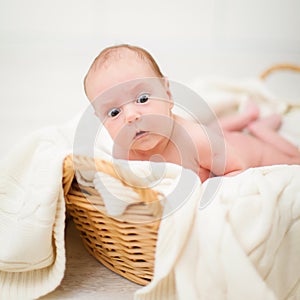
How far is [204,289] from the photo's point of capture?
79 cm

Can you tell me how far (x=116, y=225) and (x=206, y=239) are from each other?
0.64 feet

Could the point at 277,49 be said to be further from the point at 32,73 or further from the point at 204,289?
the point at 204,289

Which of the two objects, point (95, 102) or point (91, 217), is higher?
point (95, 102)

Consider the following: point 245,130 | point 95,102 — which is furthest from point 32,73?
point 95,102

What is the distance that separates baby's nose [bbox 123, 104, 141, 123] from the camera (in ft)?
3.13

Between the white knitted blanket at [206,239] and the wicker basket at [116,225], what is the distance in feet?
0.11

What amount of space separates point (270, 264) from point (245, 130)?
0.78 meters

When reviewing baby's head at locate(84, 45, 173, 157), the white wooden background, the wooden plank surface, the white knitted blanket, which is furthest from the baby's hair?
the white wooden background

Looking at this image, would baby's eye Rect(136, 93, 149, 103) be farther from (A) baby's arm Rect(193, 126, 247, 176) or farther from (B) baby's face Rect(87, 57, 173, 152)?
(A) baby's arm Rect(193, 126, 247, 176)

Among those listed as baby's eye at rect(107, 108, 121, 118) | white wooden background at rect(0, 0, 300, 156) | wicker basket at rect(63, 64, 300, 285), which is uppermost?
baby's eye at rect(107, 108, 121, 118)

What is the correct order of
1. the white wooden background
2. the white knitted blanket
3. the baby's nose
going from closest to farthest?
the white knitted blanket
the baby's nose
the white wooden background

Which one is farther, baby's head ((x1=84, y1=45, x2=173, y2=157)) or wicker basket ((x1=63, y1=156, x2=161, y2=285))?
baby's head ((x1=84, y1=45, x2=173, y2=157))

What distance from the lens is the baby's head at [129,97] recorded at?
975 mm

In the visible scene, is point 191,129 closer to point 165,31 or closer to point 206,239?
point 206,239
